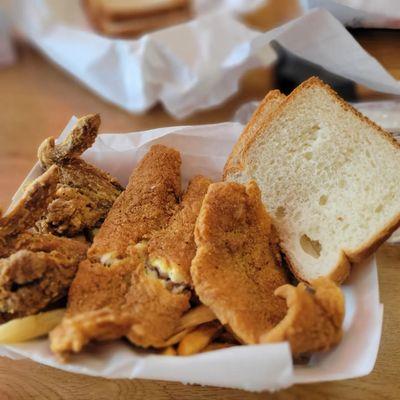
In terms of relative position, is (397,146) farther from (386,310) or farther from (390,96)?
(390,96)

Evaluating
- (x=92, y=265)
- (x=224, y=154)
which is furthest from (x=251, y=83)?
(x=92, y=265)

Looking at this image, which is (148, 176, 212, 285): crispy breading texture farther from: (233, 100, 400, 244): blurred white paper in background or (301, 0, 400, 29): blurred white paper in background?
(301, 0, 400, 29): blurred white paper in background

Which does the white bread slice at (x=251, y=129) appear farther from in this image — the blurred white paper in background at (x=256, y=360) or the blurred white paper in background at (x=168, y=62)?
the blurred white paper in background at (x=168, y=62)

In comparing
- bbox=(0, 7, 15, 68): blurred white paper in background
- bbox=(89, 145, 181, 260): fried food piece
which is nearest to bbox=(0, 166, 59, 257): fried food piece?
bbox=(89, 145, 181, 260): fried food piece

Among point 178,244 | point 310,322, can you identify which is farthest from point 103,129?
point 310,322

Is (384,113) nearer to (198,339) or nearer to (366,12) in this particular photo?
(366,12)

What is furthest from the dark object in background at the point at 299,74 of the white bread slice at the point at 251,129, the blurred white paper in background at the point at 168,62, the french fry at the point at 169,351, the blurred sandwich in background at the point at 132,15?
the french fry at the point at 169,351
